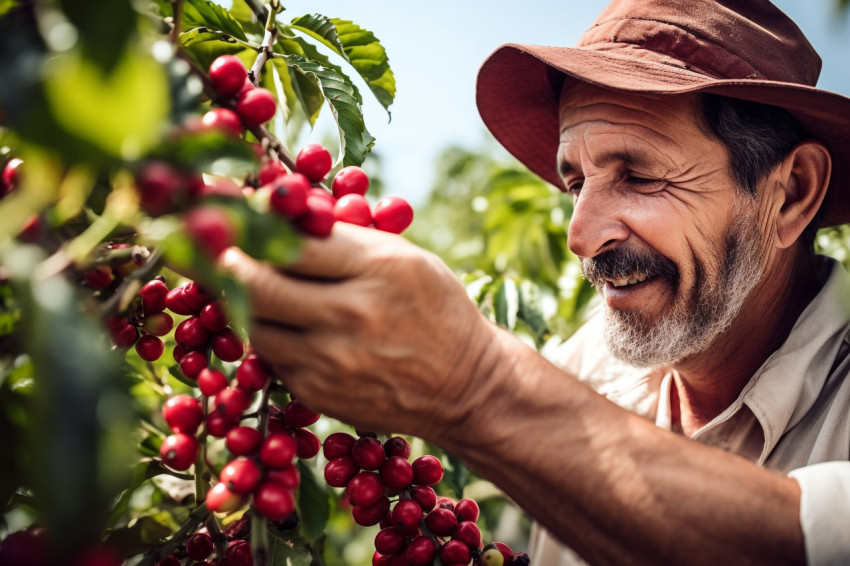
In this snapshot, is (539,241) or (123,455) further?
(539,241)

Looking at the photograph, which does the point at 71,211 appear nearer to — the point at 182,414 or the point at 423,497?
the point at 182,414

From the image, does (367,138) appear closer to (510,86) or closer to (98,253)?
(98,253)

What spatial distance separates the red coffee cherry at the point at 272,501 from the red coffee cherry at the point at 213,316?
294 millimetres

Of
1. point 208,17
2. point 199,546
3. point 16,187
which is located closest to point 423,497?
point 199,546

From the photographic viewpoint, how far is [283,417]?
106 cm

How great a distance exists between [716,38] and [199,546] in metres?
1.96

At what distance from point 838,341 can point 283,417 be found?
5.54 feet

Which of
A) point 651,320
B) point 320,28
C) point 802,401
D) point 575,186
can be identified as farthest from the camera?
point 575,186

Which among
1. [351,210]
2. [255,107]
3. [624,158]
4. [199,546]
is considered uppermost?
[255,107]

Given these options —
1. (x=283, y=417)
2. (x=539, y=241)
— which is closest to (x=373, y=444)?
(x=283, y=417)

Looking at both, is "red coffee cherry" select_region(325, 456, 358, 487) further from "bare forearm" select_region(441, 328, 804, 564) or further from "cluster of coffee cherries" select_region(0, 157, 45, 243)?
"cluster of coffee cherries" select_region(0, 157, 45, 243)

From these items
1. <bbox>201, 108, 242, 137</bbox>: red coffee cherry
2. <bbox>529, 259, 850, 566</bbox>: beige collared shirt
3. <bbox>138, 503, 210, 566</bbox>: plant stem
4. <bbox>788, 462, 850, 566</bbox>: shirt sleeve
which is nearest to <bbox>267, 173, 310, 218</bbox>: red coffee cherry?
<bbox>201, 108, 242, 137</bbox>: red coffee cherry

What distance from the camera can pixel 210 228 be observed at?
618 millimetres

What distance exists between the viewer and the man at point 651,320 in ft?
2.99
